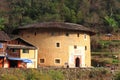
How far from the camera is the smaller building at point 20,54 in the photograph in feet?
173

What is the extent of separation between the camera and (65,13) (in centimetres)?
8900

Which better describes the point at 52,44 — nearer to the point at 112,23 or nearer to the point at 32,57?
the point at 32,57

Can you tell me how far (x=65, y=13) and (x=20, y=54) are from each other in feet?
123

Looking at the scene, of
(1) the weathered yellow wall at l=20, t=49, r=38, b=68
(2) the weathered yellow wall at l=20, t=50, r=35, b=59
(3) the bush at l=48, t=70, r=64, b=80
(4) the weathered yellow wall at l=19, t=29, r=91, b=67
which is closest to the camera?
(3) the bush at l=48, t=70, r=64, b=80

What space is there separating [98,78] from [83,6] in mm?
48788

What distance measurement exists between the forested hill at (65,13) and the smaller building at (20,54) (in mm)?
28169

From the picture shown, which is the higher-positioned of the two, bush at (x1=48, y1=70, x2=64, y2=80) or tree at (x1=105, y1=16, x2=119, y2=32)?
tree at (x1=105, y1=16, x2=119, y2=32)

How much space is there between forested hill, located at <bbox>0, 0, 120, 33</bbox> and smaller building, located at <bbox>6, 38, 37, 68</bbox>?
2817 centimetres

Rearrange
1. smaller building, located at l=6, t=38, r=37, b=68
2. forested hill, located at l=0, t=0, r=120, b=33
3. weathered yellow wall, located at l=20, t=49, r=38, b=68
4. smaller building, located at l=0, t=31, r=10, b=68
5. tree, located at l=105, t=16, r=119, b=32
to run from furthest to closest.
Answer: forested hill, located at l=0, t=0, r=120, b=33 < tree, located at l=105, t=16, r=119, b=32 < weathered yellow wall, located at l=20, t=49, r=38, b=68 < smaller building, located at l=6, t=38, r=37, b=68 < smaller building, located at l=0, t=31, r=10, b=68

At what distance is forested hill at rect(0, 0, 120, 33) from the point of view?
8625 cm

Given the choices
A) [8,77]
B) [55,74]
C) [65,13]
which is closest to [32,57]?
[55,74]

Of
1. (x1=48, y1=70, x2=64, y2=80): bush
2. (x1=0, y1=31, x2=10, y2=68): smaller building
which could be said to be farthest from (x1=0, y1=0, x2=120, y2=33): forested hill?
(x1=48, y1=70, x2=64, y2=80): bush

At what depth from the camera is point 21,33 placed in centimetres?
6100

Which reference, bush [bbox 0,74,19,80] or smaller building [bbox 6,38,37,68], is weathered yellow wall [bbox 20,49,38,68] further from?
bush [bbox 0,74,19,80]
